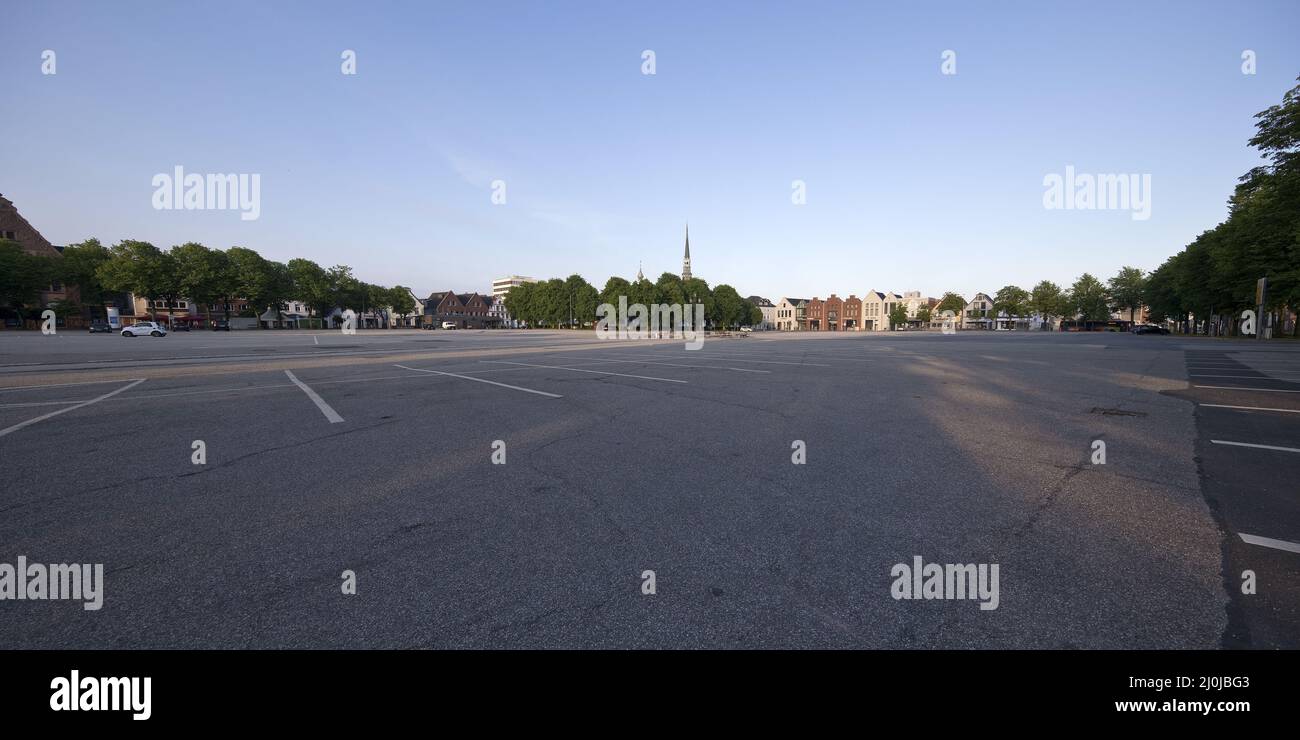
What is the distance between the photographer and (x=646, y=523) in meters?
4.12

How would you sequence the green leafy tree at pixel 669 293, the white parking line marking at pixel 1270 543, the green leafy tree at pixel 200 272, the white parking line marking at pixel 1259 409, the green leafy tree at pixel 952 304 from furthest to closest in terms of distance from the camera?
the green leafy tree at pixel 952 304, the green leafy tree at pixel 669 293, the green leafy tree at pixel 200 272, the white parking line marking at pixel 1259 409, the white parking line marking at pixel 1270 543

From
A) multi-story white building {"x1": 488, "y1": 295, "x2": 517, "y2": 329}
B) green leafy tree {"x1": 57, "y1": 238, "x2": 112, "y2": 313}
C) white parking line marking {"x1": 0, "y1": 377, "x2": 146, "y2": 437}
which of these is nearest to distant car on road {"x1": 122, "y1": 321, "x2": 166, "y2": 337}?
green leafy tree {"x1": 57, "y1": 238, "x2": 112, "y2": 313}

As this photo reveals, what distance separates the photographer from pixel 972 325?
485 feet

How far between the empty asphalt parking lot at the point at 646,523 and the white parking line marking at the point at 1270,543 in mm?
43

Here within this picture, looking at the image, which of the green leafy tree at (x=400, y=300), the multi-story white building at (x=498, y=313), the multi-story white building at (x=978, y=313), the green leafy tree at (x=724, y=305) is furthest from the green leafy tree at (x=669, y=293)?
the multi-story white building at (x=978, y=313)

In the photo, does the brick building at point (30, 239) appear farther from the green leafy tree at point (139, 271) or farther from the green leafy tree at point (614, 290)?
the green leafy tree at point (614, 290)

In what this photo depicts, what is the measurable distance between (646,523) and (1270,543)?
4.96 m

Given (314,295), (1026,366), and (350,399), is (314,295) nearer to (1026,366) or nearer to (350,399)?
(350,399)

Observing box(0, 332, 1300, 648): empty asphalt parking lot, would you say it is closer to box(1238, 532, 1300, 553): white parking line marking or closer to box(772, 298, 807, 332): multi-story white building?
box(1238, 532, 1300, 553): white parking line marking


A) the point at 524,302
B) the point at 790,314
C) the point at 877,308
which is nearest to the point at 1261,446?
the point at 524,302

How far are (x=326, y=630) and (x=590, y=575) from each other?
1.52 m

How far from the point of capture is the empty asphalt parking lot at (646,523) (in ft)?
8.86

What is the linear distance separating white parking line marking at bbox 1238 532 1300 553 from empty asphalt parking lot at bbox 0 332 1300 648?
0.04 metres
